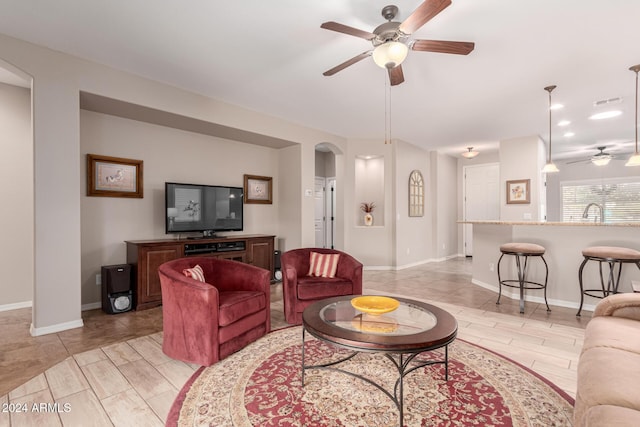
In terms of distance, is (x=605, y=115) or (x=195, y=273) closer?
(x=195, y=273)

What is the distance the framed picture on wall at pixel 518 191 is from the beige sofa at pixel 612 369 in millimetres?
4555

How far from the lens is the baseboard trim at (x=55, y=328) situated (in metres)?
2.84

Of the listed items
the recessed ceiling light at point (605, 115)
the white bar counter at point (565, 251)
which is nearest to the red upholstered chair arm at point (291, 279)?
the white bar counter at point (565, 251)

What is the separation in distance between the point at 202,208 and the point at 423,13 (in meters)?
3.63

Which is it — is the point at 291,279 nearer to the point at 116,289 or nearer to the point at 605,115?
the point at 116,289

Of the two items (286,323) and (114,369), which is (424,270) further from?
(114,369)

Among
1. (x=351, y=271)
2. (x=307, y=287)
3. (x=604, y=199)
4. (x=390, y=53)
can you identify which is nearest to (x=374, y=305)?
(x=307, y=287)

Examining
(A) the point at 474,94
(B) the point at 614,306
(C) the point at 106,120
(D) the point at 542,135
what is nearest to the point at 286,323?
(B) the point at 614,306

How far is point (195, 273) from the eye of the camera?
264cm

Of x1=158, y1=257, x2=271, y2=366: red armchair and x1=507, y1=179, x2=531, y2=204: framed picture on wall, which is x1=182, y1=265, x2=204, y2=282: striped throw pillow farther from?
x1=507, y1=179, x2=531, y2=204: framed picture on wall

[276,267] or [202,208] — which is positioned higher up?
[202,208]

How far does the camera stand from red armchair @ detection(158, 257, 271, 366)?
2248 mm

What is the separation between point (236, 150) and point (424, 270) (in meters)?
4.32

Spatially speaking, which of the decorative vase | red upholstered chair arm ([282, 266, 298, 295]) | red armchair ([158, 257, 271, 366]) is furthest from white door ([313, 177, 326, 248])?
red armchair ([158, 257, 271, 366])
